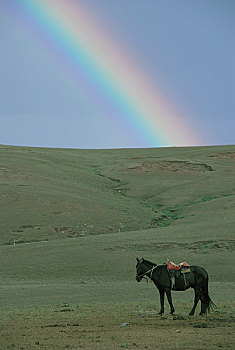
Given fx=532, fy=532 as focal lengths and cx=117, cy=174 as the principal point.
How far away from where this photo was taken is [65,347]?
11.9 metres

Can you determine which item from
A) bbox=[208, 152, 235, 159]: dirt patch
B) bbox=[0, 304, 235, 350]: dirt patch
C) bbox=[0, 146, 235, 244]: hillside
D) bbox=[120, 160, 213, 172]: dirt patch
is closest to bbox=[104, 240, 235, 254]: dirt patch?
bbox=[0, 146, 235, 244]: hillside

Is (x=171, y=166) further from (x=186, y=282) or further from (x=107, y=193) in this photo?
(x=186, y=282)

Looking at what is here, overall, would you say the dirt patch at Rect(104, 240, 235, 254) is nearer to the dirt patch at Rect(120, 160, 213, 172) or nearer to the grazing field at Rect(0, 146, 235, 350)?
the grazing field at Rect(0, 146, 235, 350)

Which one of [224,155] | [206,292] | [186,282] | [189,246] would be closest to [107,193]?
[189,246]

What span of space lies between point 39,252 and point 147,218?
745 inches

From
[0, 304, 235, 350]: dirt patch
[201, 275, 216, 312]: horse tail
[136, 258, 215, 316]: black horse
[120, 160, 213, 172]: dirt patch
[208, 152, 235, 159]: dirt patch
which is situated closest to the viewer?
[0, 304, 235, 350]: dirt patch

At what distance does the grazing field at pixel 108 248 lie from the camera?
1389 centimetres

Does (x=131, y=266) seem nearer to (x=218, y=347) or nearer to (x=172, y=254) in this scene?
(x=172, y=254)

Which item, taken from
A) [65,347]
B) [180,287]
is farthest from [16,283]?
[65,347]

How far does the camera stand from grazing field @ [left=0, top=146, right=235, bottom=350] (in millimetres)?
13891

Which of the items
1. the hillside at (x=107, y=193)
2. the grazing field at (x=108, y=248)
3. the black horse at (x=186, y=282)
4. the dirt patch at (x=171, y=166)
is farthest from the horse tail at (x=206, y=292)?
the dirt patch at (x=171, y=166)

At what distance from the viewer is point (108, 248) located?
33.7 m

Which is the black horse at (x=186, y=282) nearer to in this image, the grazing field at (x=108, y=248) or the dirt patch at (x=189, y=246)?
the grazing field at (x=108, y=248)

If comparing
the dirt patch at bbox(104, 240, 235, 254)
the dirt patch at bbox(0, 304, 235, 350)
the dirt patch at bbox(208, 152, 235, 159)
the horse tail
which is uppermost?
the dirt patch at bbox(208, 152, 235, 159)
